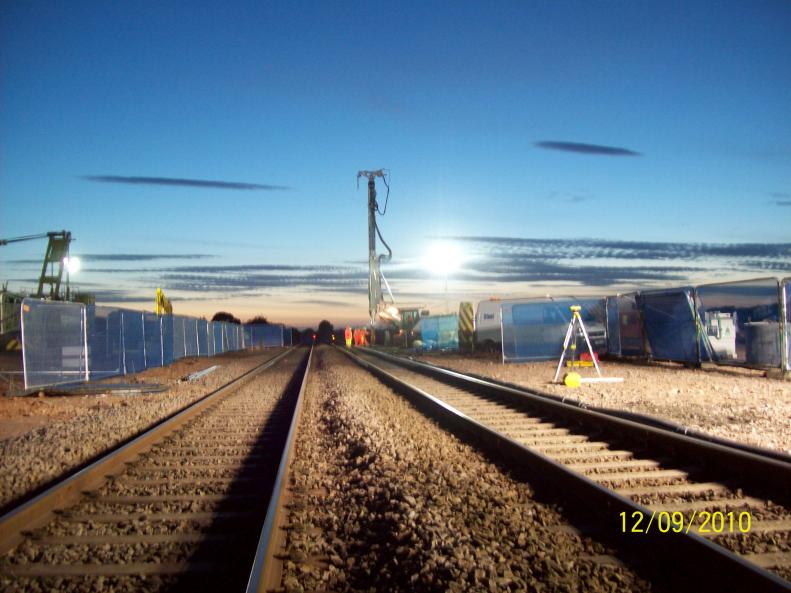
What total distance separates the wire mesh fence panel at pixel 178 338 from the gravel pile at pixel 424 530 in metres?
25.6

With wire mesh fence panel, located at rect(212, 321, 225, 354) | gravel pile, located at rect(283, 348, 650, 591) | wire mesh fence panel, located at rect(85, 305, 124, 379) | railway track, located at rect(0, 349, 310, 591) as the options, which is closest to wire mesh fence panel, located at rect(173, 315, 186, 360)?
wire mesh fence panel, located at rect(85, 305, 124, 379)

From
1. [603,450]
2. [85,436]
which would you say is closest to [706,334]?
[603,450]

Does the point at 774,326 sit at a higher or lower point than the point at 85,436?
higher

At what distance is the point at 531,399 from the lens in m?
12.3

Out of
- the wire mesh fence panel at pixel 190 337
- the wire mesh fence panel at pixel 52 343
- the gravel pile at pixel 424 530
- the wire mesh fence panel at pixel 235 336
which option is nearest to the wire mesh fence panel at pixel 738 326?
the gravel pile at pixel 424 530

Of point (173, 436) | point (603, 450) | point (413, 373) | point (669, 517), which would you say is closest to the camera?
point (669, 517)

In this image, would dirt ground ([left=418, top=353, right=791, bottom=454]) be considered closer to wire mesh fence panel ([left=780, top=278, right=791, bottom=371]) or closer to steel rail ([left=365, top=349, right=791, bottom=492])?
wire mesh fence panel ([left=780, top=278, right=791, bottom=371])

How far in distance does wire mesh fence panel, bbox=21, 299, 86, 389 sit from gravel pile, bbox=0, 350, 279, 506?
0.87 meters

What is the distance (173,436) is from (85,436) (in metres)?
1.54

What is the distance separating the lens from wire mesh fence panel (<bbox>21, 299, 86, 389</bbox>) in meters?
15.8

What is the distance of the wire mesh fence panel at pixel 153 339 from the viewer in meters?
26.3

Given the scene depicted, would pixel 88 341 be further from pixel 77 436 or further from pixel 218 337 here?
pixel 218 337

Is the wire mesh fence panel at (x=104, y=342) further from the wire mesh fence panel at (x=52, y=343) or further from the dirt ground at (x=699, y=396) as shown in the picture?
the dirt ground at (x=699, y=396)

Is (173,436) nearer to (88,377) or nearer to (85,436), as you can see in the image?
(85,436)
